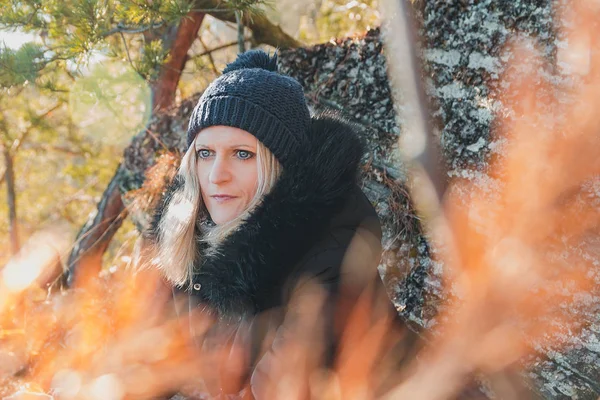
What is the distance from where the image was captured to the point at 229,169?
2.12 m

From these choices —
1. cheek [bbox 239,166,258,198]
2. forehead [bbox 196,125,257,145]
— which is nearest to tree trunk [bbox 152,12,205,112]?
forehead [bbox 196,125,257,145]

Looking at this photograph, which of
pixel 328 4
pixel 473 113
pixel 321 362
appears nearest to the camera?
pixel 321 362

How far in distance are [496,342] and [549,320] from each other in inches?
12.2

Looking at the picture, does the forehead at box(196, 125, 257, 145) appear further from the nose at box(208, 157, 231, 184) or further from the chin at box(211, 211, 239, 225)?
the chin at box(211, 211, 239, 225)

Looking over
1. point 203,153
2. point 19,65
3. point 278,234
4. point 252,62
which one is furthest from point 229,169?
point 19,65

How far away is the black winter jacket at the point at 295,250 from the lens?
1.97 m

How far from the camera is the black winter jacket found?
6.47 feet

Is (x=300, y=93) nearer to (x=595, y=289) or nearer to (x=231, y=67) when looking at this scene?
(x=231, y=67)

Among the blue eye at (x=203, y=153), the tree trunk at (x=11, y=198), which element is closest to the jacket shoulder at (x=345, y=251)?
the blue eye at (x=203, y=153)

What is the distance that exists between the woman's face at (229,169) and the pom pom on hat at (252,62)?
0.38 m

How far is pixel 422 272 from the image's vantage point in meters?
2.92

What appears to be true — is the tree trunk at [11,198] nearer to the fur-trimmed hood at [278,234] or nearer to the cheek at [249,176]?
the cheek at [249,176]

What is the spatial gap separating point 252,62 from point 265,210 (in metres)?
0.81

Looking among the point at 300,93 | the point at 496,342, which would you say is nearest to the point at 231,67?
the point at 300,93
